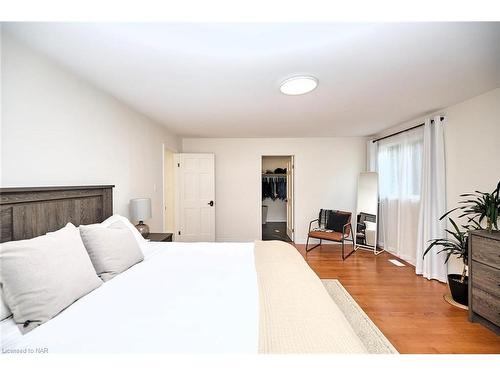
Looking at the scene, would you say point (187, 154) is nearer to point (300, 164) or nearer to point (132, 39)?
point (300, 164)

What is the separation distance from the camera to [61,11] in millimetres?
706

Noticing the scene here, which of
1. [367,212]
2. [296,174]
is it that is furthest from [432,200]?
[296,174]

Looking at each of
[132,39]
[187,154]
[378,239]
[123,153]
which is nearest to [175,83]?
[132,39]

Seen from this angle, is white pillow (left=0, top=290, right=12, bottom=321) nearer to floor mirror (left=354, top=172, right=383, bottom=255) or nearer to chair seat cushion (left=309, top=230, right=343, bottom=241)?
chair seat cushion (left=309, top=230, right=343, bottom=241)

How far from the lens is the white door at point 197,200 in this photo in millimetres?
4398

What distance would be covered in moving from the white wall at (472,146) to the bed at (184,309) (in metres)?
2.41

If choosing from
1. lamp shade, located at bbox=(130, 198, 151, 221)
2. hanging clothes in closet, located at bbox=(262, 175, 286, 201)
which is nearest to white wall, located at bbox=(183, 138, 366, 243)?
hanging clothes in closet, located at bbox=(262, 175, 286, 201)

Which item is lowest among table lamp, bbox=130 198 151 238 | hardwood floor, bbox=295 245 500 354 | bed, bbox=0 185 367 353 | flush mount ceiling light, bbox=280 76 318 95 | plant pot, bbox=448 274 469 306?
hardwood floor, bbox=295 245 500 354

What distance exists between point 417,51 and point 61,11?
6.67ft

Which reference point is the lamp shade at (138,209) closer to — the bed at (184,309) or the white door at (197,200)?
the bed at (184,309)

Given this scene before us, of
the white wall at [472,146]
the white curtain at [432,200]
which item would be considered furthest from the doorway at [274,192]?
the white wall at [472,146]

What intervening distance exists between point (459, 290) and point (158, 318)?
301cm

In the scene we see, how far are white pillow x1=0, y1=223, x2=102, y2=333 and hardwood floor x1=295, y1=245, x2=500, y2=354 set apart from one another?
→ 7.35 ft

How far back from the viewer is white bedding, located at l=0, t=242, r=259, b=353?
757 mm
